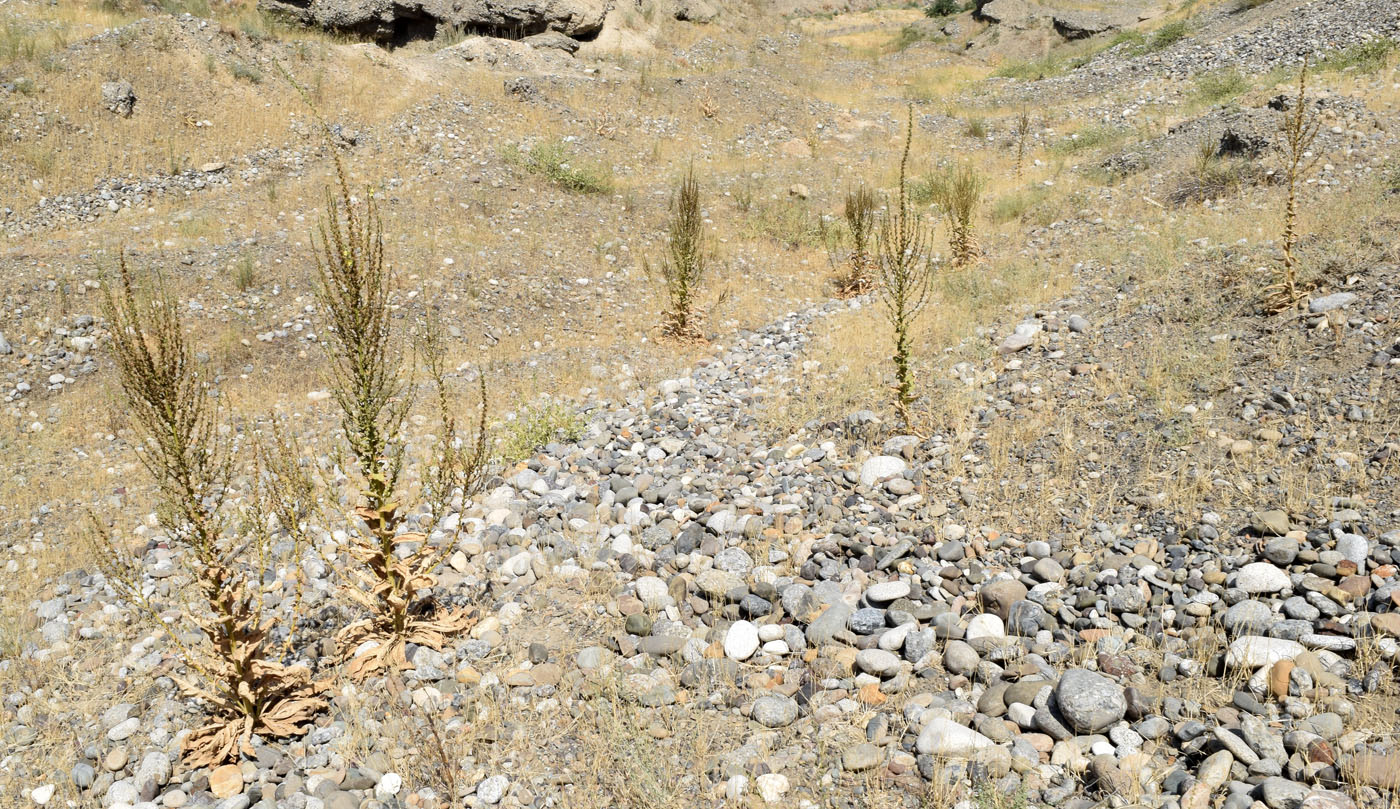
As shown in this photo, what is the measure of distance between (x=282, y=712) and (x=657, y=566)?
2.08 m

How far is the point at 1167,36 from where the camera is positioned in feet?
66.1

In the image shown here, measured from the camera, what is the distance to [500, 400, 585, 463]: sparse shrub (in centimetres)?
630

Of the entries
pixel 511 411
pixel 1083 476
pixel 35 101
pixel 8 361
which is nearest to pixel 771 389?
pixel 511 411

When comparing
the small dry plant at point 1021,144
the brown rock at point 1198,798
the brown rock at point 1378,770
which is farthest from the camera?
the small dry plant at point 1021,144

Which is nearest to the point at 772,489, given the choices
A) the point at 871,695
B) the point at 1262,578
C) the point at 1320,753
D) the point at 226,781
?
the point at 871,695

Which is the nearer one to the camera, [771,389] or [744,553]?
[744,553]

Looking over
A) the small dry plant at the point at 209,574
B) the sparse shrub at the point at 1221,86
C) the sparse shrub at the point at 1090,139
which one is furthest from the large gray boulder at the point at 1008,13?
the small dry plant at the point at 209,574

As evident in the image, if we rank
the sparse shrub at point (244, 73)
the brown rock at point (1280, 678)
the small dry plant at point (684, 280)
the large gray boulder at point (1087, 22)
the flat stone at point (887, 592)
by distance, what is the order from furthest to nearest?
the large gray boulder at point (1087, 22) → the sparse shrub at point (244, 73) → the small dry plant at point (684, 280) → the flat stone at point (887, 592) → the brown rock at point (1280, 678)

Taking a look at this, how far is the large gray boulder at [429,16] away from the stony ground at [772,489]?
6157 millimetres

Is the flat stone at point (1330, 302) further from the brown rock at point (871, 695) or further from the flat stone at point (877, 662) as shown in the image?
the brown rock at point (871, 695)

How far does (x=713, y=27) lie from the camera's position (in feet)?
80.3

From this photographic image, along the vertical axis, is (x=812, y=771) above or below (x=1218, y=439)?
below

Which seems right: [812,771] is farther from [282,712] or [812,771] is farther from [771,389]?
[771,389]

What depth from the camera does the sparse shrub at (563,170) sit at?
12523 millimetres
